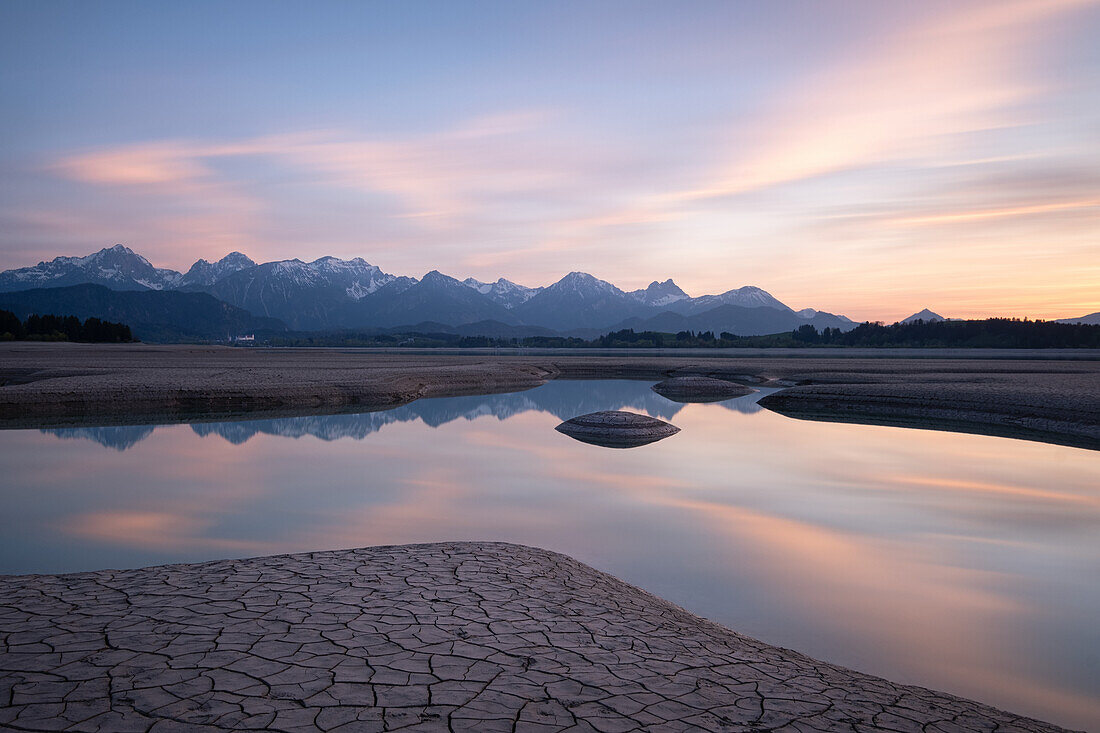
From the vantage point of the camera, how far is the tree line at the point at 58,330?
115438mm

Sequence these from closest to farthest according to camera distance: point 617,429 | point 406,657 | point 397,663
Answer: point 397,663
point 406,657
point 617,429

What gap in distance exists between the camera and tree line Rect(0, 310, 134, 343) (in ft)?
379

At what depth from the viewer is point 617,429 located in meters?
32.5

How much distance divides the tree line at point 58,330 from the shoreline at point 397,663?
133866 mm

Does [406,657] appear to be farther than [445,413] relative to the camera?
No

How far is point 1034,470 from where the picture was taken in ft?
79.4

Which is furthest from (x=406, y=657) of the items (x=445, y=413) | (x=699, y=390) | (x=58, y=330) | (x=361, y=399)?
(x=58, y=330)

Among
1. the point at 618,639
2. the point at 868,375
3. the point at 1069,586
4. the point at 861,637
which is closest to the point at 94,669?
the point at 618,639

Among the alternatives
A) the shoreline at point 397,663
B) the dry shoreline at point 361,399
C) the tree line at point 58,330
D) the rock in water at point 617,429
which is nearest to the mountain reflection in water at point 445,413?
the dry shoreline at point 361,399

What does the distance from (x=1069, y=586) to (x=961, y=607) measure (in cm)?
296

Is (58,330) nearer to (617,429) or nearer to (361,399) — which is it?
(361,399)

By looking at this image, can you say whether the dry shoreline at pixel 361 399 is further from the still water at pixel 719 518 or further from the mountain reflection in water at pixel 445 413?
the still water at pixel 719 518

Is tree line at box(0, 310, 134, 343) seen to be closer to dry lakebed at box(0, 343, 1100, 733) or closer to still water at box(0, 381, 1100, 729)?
still water at box(0, 381, 1100, 729)

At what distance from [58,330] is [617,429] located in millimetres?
133498
